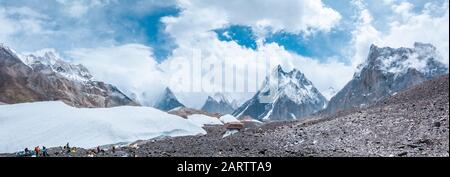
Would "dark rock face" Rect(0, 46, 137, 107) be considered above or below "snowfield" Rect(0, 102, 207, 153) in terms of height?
above

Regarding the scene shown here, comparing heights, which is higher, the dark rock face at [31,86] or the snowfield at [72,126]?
the dark rock face at [31,86]

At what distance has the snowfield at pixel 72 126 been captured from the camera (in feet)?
114

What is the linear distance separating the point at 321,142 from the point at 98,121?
20.0 meters

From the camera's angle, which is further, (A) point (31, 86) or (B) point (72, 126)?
(A) point (31, 86)

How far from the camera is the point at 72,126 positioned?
124 ft

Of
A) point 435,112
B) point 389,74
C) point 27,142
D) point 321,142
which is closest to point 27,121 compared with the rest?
point 27,142

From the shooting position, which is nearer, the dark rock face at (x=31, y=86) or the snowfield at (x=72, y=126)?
the snowfield at (x=72, y=126)

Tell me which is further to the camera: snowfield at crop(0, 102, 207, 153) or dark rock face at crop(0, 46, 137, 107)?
dark rock face at crop(0, 46, 137, 107)

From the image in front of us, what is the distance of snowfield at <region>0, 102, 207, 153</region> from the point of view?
34894mm

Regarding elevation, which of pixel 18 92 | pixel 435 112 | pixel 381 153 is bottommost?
pixel 381 153

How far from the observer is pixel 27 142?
3391cm

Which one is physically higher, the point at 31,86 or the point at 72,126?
the point at 31,86

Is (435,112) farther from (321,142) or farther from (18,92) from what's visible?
(18,92)
